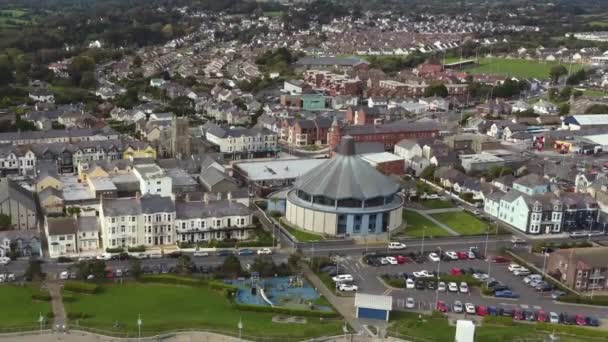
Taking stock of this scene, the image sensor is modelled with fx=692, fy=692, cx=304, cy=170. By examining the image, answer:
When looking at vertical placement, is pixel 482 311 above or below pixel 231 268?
below

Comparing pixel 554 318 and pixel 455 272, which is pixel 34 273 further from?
pixel 554 318

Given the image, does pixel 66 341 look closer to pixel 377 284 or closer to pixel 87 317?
pixel 87 317

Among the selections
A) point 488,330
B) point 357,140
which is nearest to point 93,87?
point 357,140

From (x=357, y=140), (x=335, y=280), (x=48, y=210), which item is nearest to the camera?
(x=335, y=280)

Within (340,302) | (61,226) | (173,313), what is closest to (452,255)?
(340,302)

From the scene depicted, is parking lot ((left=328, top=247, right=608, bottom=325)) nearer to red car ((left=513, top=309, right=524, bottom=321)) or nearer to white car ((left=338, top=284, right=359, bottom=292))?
white car ((left=338, top=284, right=359, bottom=292))

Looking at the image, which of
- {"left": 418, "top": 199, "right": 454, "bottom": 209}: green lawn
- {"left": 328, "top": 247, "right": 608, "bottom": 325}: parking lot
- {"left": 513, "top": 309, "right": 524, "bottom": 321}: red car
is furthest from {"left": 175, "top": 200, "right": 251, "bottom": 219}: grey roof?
{"left": 513, "top": 309, "right": 524, "bottom": 321}: red car
